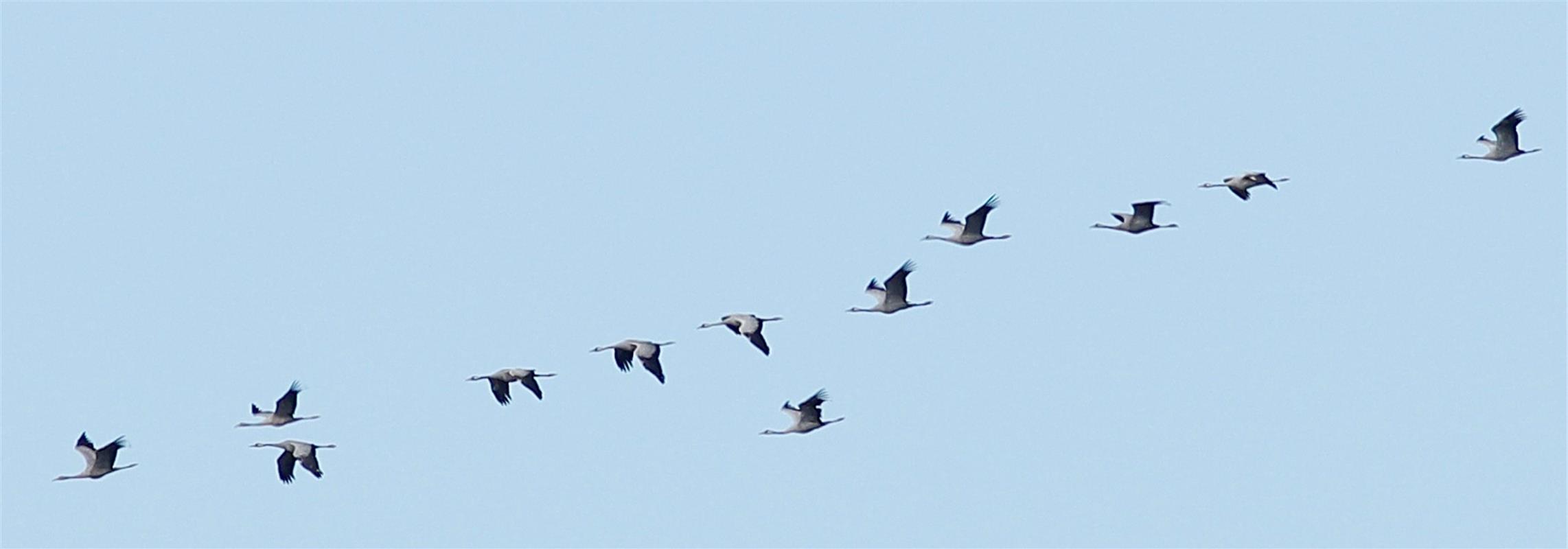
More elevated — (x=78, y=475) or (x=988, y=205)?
(x=988, y=205)

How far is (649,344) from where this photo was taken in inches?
1865

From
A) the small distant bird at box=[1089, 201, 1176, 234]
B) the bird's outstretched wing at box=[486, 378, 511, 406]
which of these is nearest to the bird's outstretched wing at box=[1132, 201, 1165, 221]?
the small distant bird at box=[1089, 201, 1176, 234]

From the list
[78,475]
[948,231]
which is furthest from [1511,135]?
[78,475]

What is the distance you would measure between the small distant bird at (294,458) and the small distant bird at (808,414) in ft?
18.8

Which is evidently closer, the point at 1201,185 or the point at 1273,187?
the point at 1273,187

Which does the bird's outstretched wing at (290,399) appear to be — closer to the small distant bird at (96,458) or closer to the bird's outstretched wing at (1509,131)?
the small distant bird at (96,458)

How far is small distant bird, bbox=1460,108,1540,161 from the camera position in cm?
4650

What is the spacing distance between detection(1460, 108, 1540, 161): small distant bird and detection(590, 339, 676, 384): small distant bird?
34.0ft

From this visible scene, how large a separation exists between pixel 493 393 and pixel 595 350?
1414 mm

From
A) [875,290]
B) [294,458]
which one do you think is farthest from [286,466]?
[875,290]

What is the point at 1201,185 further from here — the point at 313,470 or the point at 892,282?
the point at 313,470

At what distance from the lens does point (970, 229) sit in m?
47.9

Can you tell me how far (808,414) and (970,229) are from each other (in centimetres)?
326

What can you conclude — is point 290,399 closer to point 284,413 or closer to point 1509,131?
point 284,413
